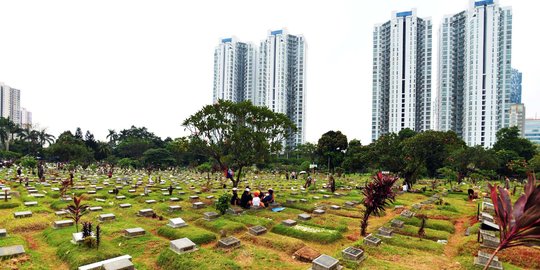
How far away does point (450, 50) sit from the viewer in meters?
90.0

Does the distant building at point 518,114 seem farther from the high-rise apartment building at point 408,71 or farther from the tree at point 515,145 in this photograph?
the tree at point 515,145

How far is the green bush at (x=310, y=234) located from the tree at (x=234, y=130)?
23.2ft

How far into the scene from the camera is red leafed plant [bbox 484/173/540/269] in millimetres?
3311

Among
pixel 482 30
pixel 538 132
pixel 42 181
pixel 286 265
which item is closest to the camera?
pixel 286 265

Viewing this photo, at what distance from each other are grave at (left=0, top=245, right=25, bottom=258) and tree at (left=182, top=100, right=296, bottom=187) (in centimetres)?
1086

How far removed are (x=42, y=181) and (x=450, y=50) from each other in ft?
355

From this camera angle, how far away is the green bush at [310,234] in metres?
10.8

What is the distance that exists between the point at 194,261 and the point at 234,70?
353 feet

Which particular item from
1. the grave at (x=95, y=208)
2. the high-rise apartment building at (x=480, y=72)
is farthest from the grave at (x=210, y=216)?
the high-rise apartment building at (x=480, y=72)

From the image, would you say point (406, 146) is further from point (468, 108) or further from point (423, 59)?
point (423, 59)

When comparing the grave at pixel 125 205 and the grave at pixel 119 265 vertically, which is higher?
the grave at pixel 119 265

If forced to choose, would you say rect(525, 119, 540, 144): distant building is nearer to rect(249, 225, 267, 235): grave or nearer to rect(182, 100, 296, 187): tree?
rect(182, 100, 296, 187): tree

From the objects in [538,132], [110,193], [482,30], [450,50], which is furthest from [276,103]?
[538,132]

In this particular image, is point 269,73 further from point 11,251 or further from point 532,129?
point 532,129
